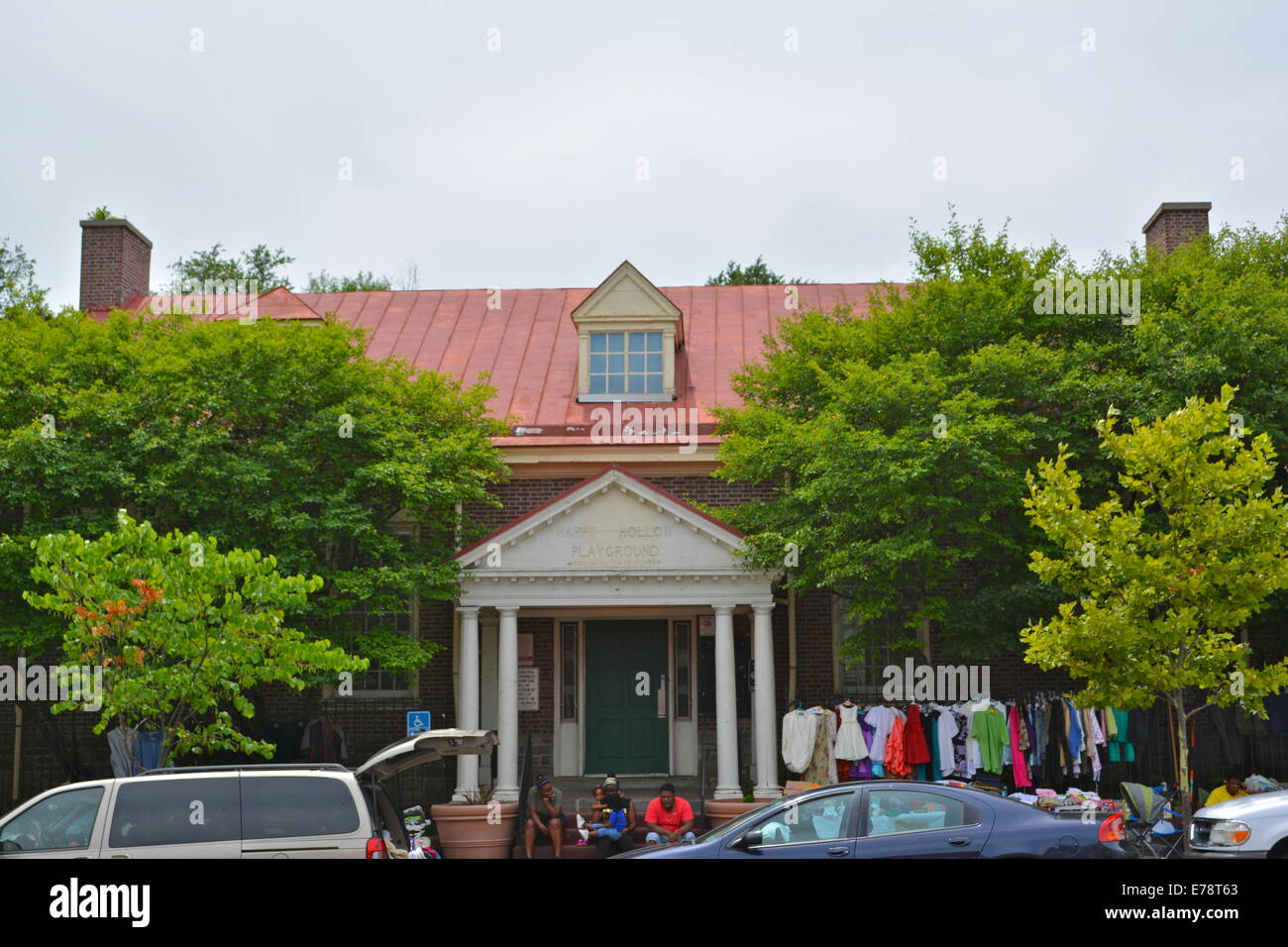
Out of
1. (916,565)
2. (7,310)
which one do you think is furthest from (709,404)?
(7,310)

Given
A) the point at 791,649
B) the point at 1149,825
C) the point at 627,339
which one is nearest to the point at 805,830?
the point at 1149,825

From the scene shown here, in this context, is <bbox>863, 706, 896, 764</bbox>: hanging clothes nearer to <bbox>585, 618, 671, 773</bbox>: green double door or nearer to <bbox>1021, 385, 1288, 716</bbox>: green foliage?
<bbox>1021, 385, 1288, 716</bbox>: green foliage

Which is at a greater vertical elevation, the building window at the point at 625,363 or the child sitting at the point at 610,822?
the building window at the point at 625,363

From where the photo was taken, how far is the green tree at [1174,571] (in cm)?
1291

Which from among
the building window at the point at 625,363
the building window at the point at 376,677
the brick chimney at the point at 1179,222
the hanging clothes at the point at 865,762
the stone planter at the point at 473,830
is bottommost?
the stone planter at the point at 473,830

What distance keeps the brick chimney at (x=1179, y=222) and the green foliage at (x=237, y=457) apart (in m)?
14.1

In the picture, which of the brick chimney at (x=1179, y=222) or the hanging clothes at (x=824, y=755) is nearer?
the hanging clothes at (x=824, y=755)

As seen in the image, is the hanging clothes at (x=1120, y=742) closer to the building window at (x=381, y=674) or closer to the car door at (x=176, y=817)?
the building window at (x=381, y=674)

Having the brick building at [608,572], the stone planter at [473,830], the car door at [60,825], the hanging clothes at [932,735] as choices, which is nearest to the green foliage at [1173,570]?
the hanging clothes at [932,735]

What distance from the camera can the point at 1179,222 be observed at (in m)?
22.7

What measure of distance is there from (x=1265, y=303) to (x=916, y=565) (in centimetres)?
605
